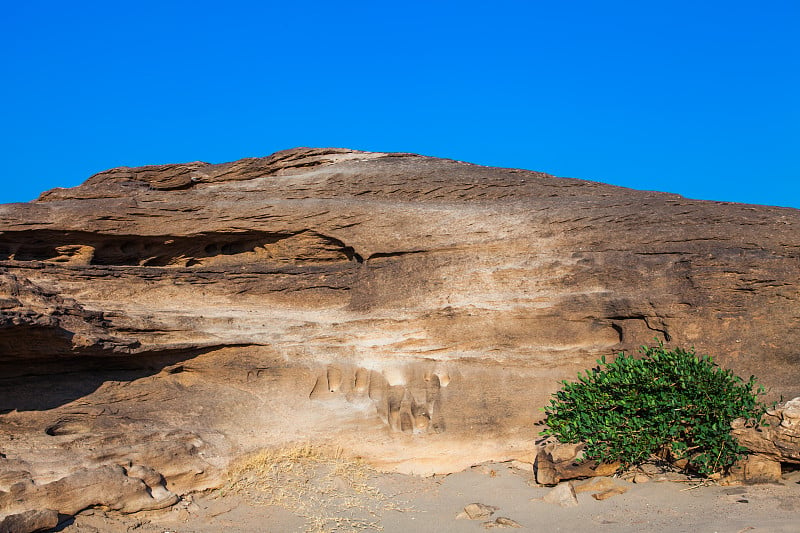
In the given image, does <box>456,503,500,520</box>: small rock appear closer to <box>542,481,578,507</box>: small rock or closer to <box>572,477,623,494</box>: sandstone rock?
<box>542,481,578,507</box>: small rock

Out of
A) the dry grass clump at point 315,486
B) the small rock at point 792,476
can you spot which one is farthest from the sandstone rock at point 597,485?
the dry grass clump at point 315,486

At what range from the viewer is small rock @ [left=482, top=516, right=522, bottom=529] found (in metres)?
7.42

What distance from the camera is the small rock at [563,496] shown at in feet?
25.7

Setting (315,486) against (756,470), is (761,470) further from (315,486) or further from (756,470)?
(315,486)

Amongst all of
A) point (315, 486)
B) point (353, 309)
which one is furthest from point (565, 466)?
point (353, 309)

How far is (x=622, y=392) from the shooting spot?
853 cm

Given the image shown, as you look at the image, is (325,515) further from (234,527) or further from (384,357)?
(384,357)

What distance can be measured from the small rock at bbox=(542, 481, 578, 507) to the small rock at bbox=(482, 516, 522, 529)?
67 cm

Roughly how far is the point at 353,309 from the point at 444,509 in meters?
3.28

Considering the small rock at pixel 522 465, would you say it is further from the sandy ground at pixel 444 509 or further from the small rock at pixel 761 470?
the small rock at pixel 761 470

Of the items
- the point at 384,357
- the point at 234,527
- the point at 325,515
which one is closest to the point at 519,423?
→ the point at 384,357

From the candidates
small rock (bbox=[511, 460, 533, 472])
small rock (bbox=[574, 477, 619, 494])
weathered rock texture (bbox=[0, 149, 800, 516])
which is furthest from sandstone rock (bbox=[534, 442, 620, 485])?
weathered rock texture (bbox=[0, 149, 800, 516])

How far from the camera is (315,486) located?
8500 millimetres

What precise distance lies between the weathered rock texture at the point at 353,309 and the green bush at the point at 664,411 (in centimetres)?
77
